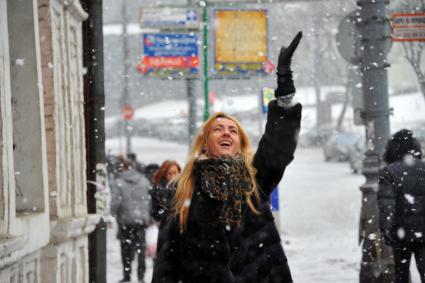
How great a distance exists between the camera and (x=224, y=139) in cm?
472

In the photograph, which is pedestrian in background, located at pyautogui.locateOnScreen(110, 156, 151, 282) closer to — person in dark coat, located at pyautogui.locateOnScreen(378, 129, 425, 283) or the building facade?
the building facade

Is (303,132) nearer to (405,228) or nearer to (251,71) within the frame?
(251,71)

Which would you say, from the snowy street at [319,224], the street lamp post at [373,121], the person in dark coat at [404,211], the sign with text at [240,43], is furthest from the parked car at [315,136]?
the person in dark coat at [404,211]

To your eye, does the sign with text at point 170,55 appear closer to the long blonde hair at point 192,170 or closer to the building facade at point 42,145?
the building facade at point 42,145

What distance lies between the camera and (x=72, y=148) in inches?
313

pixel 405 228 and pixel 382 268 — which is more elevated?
pixel 405 228

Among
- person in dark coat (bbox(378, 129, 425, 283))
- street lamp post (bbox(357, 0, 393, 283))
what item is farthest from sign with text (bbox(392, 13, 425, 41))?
person in dark coat (bbox(378, 129, 425, 283))

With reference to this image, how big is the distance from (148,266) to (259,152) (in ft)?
32.2

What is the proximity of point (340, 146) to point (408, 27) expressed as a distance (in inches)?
1031

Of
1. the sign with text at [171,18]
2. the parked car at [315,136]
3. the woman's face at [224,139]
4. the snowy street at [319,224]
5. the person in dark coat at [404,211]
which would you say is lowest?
the snowy street at [319,224]

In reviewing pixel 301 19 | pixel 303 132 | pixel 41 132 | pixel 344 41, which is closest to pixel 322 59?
pixel 303 132

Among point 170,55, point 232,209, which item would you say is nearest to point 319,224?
point 170,55

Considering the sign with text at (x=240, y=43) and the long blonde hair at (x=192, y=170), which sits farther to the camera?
the sign with text at (x=240, y=43)

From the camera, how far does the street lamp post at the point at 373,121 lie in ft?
32.4
